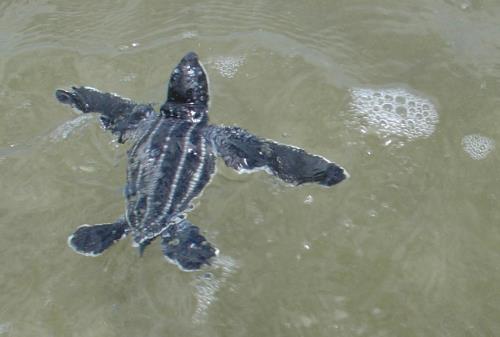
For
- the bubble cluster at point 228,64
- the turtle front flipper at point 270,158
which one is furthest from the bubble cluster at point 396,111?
the bubble cluster at point 228,64

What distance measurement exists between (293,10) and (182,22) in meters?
0.78

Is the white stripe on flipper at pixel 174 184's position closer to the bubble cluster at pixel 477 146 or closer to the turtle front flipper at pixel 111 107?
the turtle front flipper at pixel 111 107

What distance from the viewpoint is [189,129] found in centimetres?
296

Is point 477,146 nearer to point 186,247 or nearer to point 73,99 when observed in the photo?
point 186,247

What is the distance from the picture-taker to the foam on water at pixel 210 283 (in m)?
2.50

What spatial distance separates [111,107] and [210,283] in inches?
48.8

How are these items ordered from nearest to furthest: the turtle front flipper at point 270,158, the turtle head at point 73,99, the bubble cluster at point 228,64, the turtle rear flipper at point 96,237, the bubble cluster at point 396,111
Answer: the turtle rear flipper at point 96,237, the turtle front flipper at point 270,158, the bubble cluster at point 396,111, the turtle head at point 73,99, the bubble cluster at point 228,64

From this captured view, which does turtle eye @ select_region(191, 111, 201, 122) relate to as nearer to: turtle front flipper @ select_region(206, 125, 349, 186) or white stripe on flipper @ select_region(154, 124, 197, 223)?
turtle front flipper @ select_region(206, 125, 349, 186)

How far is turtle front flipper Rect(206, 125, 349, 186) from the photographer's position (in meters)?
2.77

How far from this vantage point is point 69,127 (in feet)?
10.9

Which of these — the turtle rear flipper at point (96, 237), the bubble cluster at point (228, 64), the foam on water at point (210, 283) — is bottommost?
the foam on water at point (210, 283)

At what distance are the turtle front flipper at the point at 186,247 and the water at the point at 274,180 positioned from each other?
140mm

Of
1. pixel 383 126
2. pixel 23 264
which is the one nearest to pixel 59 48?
pixel 23 264

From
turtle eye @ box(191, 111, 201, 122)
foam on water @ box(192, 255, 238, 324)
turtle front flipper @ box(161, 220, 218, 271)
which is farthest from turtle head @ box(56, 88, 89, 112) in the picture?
foam on water @ box(192, 255, 238, 324)
